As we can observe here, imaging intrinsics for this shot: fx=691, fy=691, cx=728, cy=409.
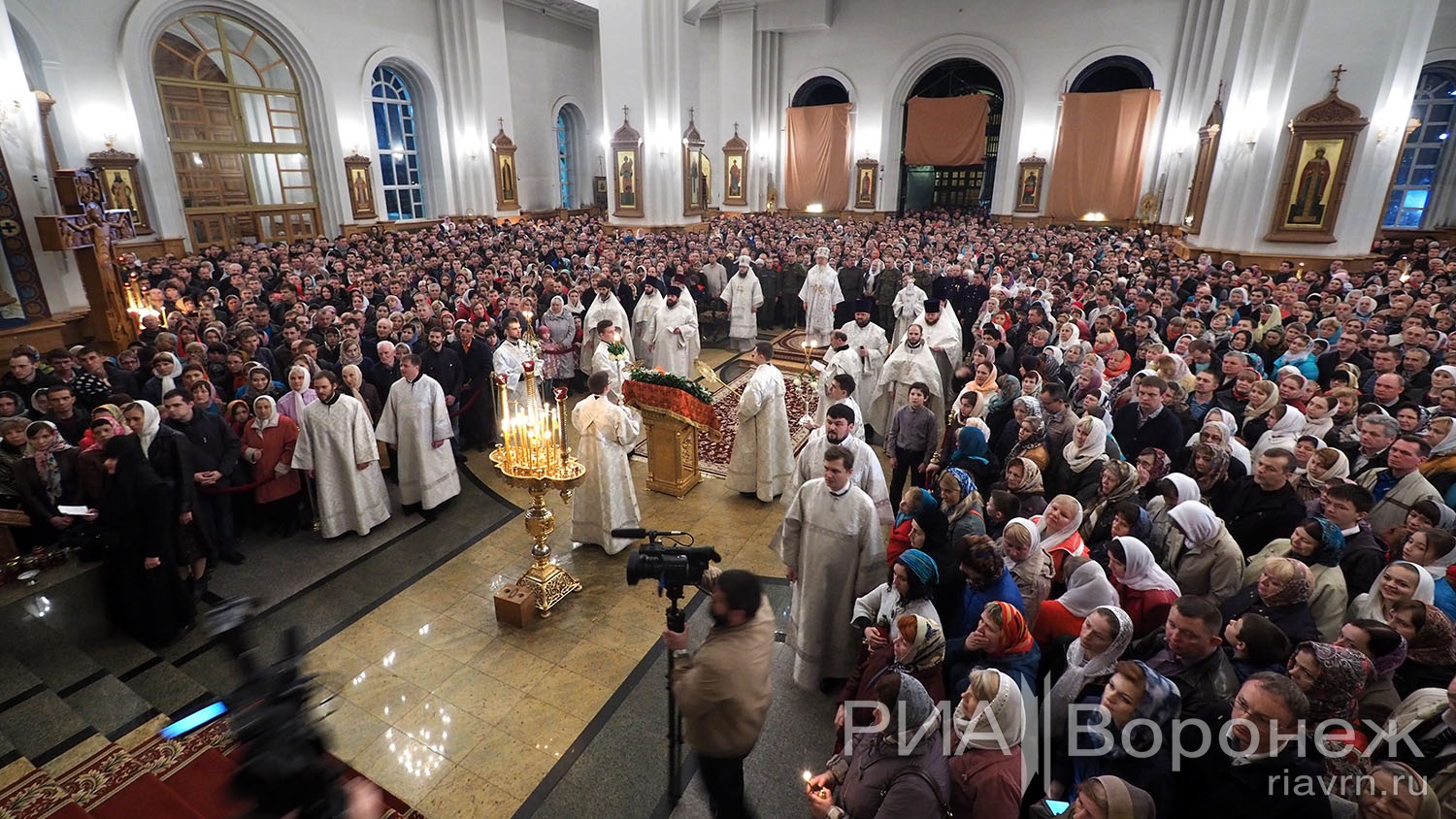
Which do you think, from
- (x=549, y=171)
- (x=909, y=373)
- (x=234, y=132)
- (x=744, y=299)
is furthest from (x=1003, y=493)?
(x=549, y=171)

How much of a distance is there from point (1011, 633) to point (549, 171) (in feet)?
84.9

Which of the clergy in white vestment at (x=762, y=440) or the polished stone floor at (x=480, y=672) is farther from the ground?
the clergy in white vestment at (x=762, y=440)

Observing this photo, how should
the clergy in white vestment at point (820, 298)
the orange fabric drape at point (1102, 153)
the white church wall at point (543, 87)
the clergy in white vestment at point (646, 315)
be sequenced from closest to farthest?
the clergy in white vestment at point (646, 315), the clergy in white vestment at point (820, 298), the orange fabric drape at point (1102, 153), the white church wall at point (543, 87)

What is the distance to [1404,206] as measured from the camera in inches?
715

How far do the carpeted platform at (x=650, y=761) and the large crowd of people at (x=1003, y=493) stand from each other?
0.24 m

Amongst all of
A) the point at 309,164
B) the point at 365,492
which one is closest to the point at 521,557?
the point at 365,492

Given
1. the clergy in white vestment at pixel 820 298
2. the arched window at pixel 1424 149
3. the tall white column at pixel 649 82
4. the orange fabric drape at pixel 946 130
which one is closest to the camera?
the clergy in white vestment at pixel 820 298

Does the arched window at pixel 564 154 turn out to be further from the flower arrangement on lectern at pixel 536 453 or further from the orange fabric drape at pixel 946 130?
the flower arrangement on lectern at pixel 536 453

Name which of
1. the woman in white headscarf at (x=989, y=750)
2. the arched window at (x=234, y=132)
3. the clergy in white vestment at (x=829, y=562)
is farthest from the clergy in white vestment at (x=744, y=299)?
the arched window at (x=234, y=132)

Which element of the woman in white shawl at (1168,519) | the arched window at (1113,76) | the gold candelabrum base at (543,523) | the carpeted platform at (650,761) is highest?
the arched window at (1113,76)

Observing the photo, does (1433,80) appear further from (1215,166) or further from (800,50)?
(800,50)

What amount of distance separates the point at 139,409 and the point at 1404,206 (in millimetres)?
26189

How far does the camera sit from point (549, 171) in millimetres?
→ 25500

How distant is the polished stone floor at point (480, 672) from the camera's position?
372 cm
